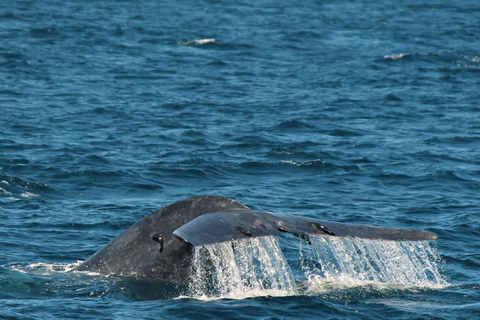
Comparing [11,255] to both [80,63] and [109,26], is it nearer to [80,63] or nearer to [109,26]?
[80,63]

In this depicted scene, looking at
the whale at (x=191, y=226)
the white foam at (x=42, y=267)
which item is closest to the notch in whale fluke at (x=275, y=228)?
the whale at (x=191, y=226)

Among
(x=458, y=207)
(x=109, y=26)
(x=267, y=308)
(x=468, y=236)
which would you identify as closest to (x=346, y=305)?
(x=267, y=308)

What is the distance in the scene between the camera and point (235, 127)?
70.7 feet

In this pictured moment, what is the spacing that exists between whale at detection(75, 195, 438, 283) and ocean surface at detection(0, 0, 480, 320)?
0.22 metres

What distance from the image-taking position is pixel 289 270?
32.2ft

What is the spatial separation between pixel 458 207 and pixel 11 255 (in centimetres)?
876

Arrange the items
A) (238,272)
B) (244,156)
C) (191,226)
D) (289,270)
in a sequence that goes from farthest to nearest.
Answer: (244,156) → (289,270) → (238,272) → (191,226)

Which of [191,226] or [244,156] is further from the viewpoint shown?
[244,156]

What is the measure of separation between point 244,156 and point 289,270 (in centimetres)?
878

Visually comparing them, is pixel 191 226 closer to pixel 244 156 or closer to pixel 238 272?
pixel 238 272

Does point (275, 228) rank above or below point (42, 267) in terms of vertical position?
above

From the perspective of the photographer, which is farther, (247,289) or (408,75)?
(408,75)

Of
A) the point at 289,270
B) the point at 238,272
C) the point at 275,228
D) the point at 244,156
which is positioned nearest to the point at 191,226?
the point at 275,228

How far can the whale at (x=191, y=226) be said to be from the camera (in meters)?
8.01
